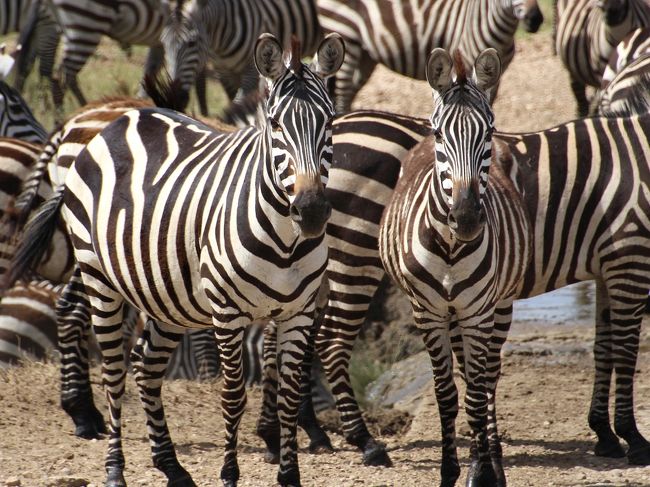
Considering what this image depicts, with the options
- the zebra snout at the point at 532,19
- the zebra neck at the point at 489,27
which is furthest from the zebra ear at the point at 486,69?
the zebra neck at the point at 489,27

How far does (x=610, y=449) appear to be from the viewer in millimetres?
6453

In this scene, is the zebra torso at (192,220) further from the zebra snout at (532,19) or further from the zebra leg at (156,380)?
the zebra snout at (532,19)

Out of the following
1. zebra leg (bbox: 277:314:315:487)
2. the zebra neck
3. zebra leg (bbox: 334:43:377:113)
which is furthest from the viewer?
zebra leg (bbox: 334:43:377:113)

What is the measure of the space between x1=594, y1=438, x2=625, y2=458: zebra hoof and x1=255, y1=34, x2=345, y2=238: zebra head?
108 inches

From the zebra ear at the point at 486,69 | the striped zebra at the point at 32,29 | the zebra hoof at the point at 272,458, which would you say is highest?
the striped zebra at the point at 32,29

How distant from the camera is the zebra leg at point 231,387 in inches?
198

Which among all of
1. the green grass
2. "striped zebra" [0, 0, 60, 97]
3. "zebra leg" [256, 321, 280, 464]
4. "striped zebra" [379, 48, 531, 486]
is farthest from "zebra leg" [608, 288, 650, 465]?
"striped zebra" [0, 0, 60, 97]

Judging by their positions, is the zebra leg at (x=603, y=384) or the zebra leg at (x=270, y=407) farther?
the zebra leg at (x=603, y=384)

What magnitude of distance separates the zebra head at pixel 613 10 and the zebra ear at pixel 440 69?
5.95 metres

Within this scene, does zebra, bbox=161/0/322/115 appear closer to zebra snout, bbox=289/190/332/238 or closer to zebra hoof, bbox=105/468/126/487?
zebra hoof, bbox=105/468/126/487

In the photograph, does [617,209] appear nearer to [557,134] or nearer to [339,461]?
[557,134]

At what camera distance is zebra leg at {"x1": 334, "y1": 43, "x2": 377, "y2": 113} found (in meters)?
10.6

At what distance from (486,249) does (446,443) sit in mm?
1028

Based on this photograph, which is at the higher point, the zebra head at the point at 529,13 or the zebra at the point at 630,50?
the zebra head at the point at 529,13
